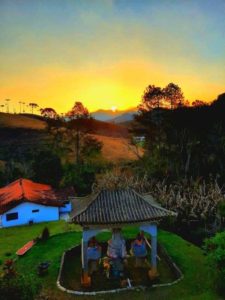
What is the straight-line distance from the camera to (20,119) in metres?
101

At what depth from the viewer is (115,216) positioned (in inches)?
701

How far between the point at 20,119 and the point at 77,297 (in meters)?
89.6

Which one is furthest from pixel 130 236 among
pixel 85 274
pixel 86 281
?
pixel 86 281

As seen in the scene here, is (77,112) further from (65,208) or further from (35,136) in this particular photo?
(35,136)

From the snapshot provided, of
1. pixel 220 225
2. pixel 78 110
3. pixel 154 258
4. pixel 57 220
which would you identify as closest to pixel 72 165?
pixel 78 110

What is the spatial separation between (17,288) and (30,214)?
25.2 m

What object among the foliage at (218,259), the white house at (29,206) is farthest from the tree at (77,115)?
the foliage at (218,259)

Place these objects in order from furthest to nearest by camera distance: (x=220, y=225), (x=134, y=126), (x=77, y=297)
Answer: (x=134, y=126), (x=220, y=225), (x=77, y=297)

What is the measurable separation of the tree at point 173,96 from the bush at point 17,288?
3299 centimetres

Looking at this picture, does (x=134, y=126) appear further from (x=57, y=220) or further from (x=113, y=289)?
(x=113, y=289)

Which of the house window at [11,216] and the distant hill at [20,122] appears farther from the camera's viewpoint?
the distant hill at [20,122]

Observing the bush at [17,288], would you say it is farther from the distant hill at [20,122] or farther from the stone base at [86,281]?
the distant hill at [20,122]

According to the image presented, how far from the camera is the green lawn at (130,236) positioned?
52.5 ft

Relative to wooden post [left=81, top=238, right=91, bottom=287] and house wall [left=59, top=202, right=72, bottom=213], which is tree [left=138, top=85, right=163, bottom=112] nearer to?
house wall [left=59, top=202, right=72, bottom=213]
